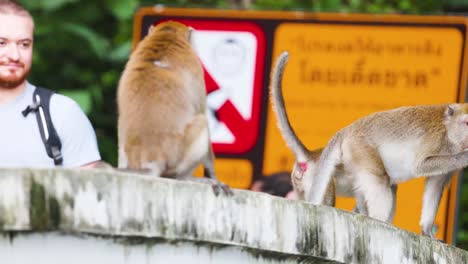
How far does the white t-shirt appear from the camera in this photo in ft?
15.1

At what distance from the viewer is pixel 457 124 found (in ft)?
21.3

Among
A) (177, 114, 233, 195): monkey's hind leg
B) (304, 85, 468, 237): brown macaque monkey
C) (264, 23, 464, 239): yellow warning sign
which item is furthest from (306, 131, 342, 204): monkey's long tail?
(264, 23, 464, 239): yellow warning sign

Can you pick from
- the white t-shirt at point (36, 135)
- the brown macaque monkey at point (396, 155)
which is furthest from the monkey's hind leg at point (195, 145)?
the brown macaque monkey at point (396, 155)

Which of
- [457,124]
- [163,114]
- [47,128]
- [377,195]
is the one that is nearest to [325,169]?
[377,195]

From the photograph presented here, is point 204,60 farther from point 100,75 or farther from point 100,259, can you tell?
point 100,259

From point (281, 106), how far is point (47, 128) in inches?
79.3

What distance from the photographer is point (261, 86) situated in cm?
840

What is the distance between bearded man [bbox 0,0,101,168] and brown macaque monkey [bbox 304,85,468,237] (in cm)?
175

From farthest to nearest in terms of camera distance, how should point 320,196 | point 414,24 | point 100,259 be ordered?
point 414,24 → point 320,196 → point 100,259

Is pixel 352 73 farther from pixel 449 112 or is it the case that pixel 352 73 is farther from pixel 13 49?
pixel 13 49

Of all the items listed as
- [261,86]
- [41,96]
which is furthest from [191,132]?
[261,86]

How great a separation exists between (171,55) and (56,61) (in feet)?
17.2

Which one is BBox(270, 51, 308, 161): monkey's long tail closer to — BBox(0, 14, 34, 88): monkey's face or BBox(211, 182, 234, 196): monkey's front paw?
BBox(0, 14, 34, 88): monkey's face

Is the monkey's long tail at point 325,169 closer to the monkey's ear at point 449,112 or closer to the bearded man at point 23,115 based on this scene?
the monkey's ear at point 449,112
